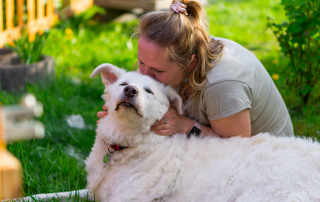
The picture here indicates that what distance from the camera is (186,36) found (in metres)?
2.94

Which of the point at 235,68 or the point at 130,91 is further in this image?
the point at 235,68

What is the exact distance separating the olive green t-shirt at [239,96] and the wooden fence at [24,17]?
3.69 meters

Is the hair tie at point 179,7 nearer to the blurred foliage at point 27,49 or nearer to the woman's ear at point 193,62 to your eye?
the woman's ear at point 193,62

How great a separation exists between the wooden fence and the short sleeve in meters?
3.81

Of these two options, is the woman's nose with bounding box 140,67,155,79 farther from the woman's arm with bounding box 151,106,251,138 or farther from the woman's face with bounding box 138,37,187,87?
the woman's arm with bounding box 151,106,251,138

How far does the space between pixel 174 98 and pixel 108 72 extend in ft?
2.00

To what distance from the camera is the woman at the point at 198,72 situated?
293 cm

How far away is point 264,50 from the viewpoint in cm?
723

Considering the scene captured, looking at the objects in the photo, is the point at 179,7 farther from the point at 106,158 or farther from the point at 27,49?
the point at 27,49

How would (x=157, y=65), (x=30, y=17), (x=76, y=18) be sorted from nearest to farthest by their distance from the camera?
(x=157, y=65) < (x=30, y=17) < (x=76, y=18)

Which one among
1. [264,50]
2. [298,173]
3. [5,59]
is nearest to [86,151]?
[298,173]

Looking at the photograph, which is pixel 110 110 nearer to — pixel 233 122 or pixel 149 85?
pixel 149 85

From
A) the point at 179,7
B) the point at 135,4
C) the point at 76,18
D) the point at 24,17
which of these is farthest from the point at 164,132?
the point at 135,4

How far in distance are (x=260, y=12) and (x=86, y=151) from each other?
795cm
